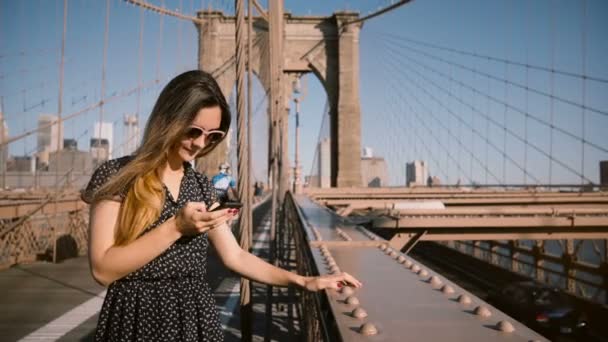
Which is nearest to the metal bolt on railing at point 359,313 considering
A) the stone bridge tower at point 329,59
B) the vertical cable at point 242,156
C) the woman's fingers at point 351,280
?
the woman's fingers at point 351,280

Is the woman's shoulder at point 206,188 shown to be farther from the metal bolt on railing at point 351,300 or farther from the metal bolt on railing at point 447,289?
the metal bolt on railing at point 447,289

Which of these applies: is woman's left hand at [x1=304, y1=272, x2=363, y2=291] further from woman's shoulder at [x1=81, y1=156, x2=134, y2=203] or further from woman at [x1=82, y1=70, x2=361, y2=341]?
woman's shoulder at [x1=81, y1=156, x2=134, y2=203]

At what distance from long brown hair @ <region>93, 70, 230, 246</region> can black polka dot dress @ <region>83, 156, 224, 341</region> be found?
6 centimetres

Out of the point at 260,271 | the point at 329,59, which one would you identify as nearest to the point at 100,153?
the point at 329,59

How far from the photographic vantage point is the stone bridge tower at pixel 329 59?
745 inches

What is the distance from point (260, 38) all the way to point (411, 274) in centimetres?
2178

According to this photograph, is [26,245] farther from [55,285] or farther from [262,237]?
[262,237]

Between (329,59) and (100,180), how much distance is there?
67.1 feet

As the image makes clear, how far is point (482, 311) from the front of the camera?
814 millimetres

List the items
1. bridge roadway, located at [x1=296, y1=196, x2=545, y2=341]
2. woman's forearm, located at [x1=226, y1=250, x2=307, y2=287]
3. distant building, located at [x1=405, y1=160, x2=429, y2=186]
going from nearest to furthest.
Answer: bridge roadway, located at [x1=296, y1=196, x2=545, y2=341]
woman's forearm, located at [x1=226, y1=250, x2=307, y2=287]
distant building, located at [x1=405, y1=160, x2=429, y2=186]

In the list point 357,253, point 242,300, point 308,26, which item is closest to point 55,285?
point 242,300

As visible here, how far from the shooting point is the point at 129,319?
103 cm

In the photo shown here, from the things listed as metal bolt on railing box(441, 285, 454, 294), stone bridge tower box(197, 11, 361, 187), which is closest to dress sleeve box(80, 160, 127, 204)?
metal bolt on railing box(441, 285, 454, 294)

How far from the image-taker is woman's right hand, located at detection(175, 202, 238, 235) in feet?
2.56
